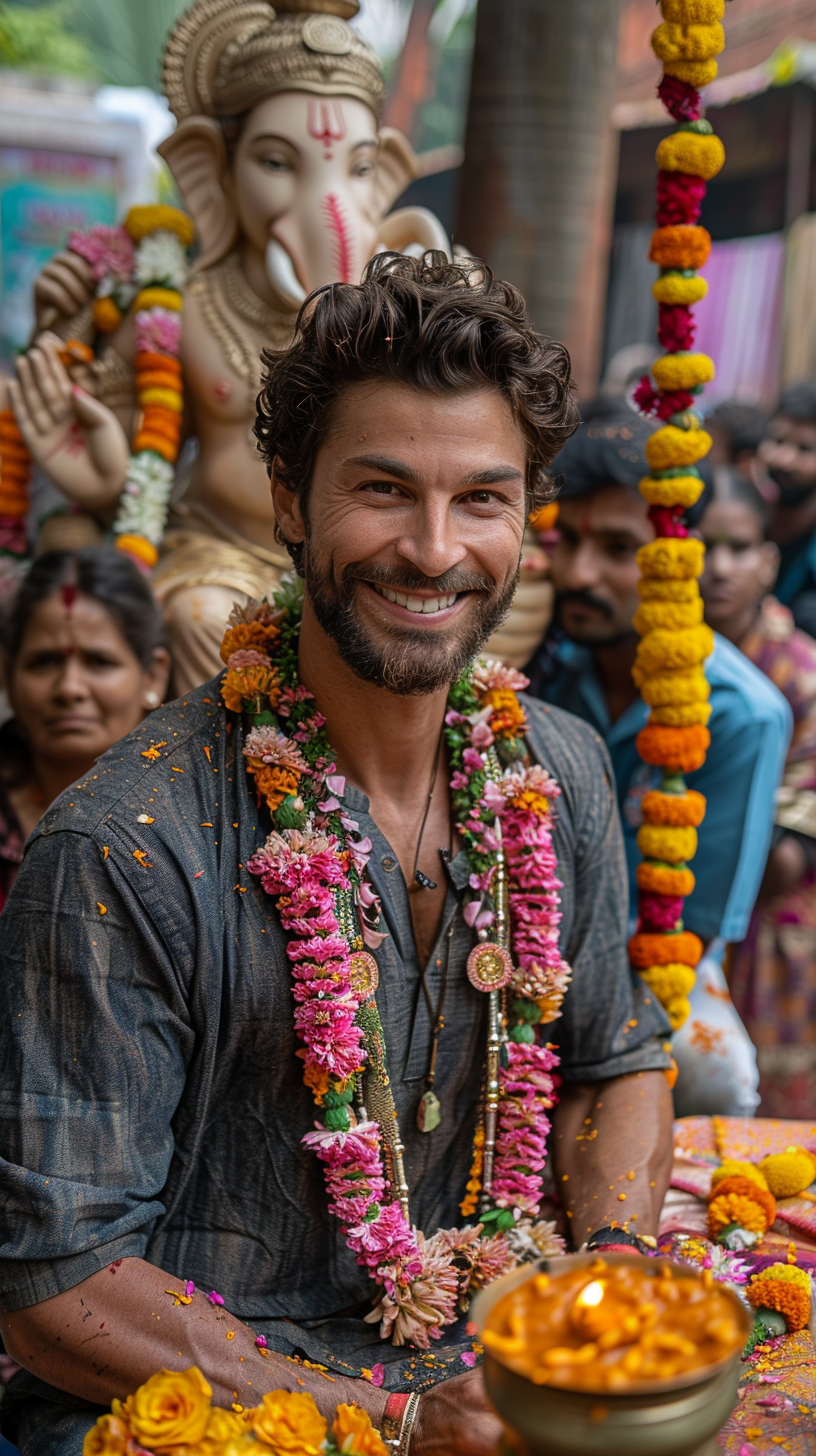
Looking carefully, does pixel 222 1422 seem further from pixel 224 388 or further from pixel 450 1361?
pixel 224 388

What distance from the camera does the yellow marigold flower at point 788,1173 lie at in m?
2.43

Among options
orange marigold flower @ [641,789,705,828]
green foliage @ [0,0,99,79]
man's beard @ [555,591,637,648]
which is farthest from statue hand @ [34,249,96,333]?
green foliage @ [0,0,99,79]

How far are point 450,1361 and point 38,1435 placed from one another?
1.95 ft

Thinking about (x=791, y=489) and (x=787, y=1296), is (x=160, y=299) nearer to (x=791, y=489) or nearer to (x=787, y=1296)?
(x=787, y=1296)

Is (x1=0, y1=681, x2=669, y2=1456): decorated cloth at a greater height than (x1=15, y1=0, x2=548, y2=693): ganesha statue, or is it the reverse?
(x1=15, y1=0, x2=548, y2=693): ganesha statue

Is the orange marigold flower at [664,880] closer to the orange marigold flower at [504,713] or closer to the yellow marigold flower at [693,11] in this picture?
the orange marigold flower at [504,713]

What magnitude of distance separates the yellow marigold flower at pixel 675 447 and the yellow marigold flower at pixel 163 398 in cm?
151

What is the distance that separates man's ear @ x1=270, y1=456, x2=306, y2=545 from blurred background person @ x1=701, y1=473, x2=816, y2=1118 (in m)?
2.61

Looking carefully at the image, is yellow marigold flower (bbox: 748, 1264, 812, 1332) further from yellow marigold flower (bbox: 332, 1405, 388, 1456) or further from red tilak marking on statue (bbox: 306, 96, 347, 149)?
red tilak marking on statue (bbox: 306, 96, 347, 149)

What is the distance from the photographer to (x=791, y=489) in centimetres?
601

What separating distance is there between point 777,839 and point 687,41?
279 centimetres

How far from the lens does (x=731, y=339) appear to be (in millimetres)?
9945

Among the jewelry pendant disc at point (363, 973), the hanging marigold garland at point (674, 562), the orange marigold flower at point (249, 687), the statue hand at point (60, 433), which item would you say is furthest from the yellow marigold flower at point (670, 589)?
the statue hand at point (60, 433)

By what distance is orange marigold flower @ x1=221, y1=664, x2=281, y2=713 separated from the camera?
208cm
